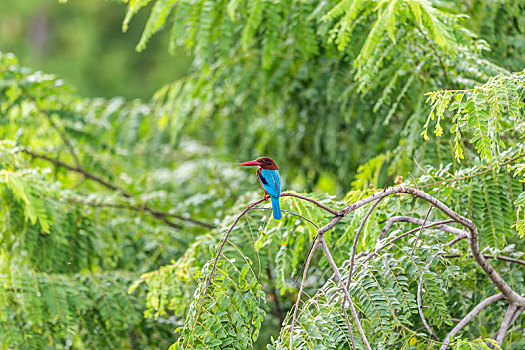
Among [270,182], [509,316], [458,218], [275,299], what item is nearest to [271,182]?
[270,182]

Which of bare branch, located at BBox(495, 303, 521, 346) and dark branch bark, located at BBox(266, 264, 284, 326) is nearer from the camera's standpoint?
bare branch, located at BBox(495, 303, 521, 346)

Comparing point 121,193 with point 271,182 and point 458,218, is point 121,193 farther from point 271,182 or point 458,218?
point 458,218

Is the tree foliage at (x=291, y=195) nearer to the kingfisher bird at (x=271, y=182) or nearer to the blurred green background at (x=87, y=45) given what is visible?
the kingfisher bird at (x=271, y=182)

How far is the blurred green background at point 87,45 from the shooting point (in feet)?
27.5

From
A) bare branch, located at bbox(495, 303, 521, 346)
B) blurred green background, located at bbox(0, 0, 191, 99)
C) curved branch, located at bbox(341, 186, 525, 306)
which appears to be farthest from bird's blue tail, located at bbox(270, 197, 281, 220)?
blurred green background, located at bbox(0, 0, 191, 99)

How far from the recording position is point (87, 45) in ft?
28.0

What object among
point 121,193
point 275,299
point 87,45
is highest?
point 87,45

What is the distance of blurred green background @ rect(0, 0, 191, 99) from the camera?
838 cm

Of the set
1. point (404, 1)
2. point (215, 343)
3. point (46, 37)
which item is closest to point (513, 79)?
point (404, 1)

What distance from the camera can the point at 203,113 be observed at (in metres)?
3.37

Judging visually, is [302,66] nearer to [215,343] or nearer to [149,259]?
[149,259]

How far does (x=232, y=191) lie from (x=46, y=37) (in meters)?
7.00

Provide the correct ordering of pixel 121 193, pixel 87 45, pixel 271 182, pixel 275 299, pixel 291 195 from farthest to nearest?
pixel 87 45 < pixel 121 193 < pixel 275 299 < pixel 271 182 < pixel 291 195

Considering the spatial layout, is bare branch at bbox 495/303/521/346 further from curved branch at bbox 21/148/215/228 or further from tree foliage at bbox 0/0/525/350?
curved branch at bbox 21/148/215/228
